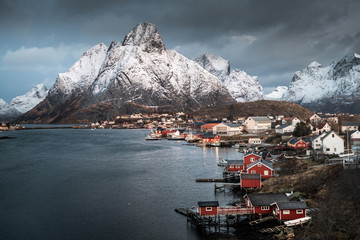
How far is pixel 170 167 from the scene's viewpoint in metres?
56.1

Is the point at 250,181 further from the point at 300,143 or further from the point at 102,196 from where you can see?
the point at 300,143

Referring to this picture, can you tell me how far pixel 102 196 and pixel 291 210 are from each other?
20.4m

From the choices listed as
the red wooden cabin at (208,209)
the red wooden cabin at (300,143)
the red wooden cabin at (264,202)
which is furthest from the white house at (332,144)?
the red wooden cabin at (208,209)

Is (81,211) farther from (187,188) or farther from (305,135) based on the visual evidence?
(305,135)

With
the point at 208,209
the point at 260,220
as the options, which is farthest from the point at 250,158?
the point at 260,220

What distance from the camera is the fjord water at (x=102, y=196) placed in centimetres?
2830

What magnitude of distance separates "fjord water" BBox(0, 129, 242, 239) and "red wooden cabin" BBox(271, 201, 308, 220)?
6.41 m

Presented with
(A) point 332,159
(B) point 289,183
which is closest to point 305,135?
(A) point 332,159

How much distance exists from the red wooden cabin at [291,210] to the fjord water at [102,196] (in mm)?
6411

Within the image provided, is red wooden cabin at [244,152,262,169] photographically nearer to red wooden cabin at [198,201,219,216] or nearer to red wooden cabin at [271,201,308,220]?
red wooden cabin at [198,201,219,216]

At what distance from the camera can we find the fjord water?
28.3m

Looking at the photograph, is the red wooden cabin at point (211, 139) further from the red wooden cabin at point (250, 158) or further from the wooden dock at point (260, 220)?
the wooden dock at point (260, 220)

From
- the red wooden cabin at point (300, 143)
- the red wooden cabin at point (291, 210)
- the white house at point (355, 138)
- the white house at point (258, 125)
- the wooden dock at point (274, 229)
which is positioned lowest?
the wooden dock at point (274, 229)

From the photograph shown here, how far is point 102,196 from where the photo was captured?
38.1 metres
